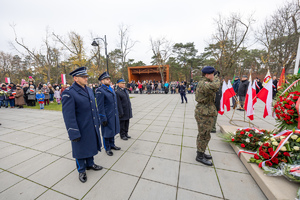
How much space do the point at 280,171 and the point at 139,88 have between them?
705 inches

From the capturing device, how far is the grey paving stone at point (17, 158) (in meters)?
2.67

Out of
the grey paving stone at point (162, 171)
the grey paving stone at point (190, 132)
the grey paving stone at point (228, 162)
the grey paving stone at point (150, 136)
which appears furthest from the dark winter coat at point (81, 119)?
the grey paving stone at point (190, 132)

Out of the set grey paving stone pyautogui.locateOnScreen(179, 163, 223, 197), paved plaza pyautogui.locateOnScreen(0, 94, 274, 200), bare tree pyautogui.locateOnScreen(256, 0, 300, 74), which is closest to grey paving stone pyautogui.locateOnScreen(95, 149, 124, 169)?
paved plaza pyautogui.locateOnScreen(0, 94, 274, 200)

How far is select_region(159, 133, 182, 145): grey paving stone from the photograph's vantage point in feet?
11.5

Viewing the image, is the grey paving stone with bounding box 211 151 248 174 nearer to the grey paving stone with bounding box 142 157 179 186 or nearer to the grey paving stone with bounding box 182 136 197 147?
the grey paving stone with bounding box 182 136 197 147

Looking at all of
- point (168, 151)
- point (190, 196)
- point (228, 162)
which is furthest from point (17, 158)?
point (228, 162)

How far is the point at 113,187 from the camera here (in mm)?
1994

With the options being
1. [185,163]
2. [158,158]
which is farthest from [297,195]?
[158,158]

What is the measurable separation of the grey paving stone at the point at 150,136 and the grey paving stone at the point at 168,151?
0.39 m

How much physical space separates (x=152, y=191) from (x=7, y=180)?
2.64 m

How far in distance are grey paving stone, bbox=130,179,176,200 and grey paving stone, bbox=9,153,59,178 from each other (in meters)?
2.17

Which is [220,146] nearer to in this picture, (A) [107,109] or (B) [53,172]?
(A) [107,109]

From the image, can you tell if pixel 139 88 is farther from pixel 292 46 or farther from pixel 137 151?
pixel 292 46

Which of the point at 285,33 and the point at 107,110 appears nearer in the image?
the point at 107,110
